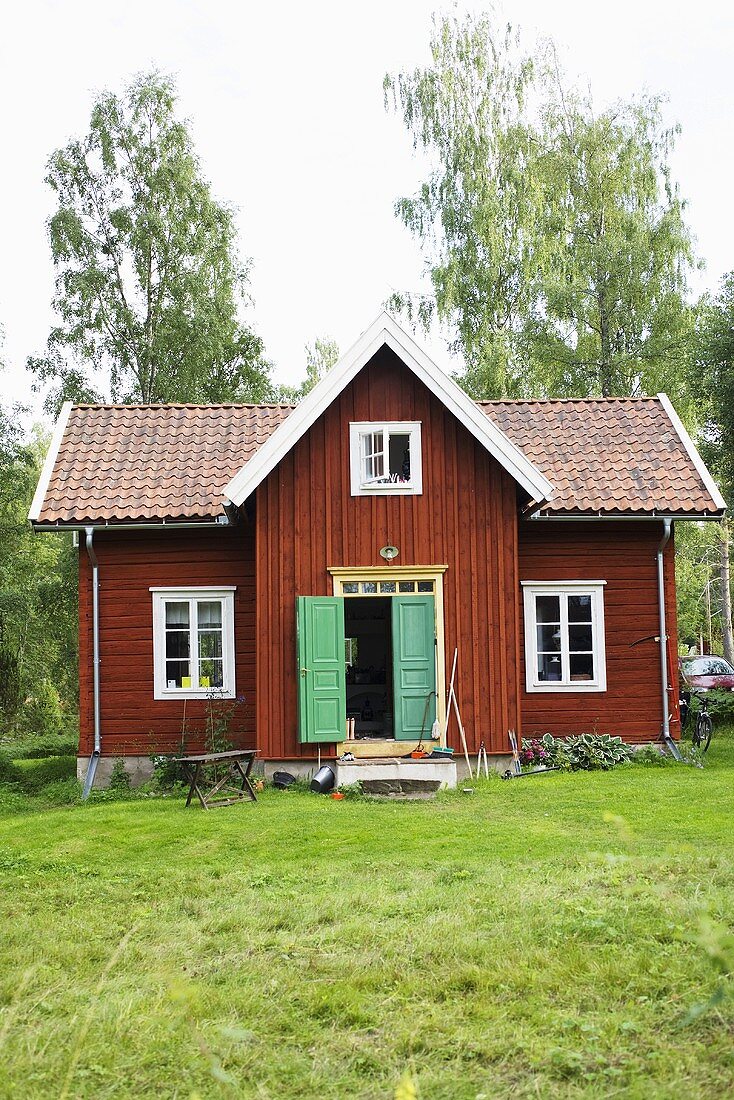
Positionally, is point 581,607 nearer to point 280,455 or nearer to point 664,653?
point 664,653

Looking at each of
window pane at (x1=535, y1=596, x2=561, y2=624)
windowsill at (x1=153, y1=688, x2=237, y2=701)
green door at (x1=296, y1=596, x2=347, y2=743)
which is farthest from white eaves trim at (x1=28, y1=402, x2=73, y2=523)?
window pane at (x1=535, y1=596, x2=561, y2=624)

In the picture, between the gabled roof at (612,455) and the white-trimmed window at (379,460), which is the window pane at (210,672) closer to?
the white-trimmed window at (379,460)

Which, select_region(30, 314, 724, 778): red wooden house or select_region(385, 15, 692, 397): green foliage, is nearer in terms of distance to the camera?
select_region(30, 314, 724, 778): red wooden house

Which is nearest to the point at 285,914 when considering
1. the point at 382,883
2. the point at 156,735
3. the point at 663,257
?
the point at 382,883

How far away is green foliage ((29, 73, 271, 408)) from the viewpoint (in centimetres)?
2703

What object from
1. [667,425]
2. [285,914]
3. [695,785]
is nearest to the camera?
[285,914]

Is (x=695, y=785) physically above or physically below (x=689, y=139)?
below

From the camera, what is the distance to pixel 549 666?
16562 millimetres

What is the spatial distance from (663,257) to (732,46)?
51.5 feet

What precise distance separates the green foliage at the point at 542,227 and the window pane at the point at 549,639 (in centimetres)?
1267

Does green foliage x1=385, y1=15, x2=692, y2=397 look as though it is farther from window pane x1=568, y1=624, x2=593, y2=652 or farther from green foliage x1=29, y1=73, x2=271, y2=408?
window pane x1=568, y1=624, x2=593, y2=652

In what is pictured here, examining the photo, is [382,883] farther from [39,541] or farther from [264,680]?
[39,541]

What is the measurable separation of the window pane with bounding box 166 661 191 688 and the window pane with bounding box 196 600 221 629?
0.62 metres

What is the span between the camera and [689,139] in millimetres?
30094
